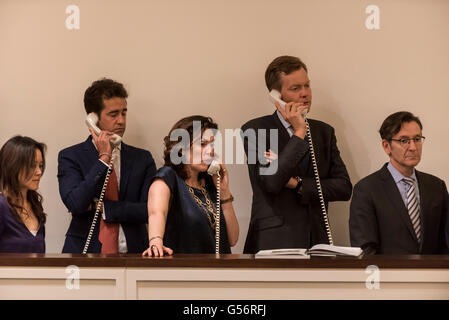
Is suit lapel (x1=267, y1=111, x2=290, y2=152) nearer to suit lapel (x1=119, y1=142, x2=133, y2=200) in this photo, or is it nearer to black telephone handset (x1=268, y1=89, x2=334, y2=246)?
black telephone handset (x1=268, y1=89, x2=334, y2=246)

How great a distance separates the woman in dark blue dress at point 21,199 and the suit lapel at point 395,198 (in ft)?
5.87

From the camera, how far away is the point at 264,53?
5.05 metres

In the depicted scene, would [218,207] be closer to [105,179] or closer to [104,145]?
[105,179]

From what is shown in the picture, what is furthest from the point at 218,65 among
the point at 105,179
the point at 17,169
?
the point at 17,169

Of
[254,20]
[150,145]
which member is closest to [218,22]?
[254,20]

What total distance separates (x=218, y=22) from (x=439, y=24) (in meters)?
1.40

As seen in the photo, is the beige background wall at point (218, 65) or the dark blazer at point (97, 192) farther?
the beige background wall at point (218, 65)

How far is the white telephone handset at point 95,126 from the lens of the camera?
14.1 ft

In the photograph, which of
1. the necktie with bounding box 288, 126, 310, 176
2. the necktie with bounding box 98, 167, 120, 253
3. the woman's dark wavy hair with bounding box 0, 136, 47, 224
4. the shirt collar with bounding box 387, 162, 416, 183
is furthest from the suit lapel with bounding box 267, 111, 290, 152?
the woman's dark wavy hair with bounding box 0, 136, 47, 224

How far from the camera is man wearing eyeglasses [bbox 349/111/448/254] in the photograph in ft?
13.5

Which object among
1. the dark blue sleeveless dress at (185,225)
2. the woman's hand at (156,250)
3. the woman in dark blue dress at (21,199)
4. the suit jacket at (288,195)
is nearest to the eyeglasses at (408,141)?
the suit jacket at (288,195)

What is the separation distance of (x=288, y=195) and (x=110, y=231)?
0.97 meters

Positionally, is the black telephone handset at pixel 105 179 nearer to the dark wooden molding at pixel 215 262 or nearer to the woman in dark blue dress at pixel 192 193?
the woman in dark blue dress at pixel 192 193

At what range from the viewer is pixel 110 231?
4262 mm
